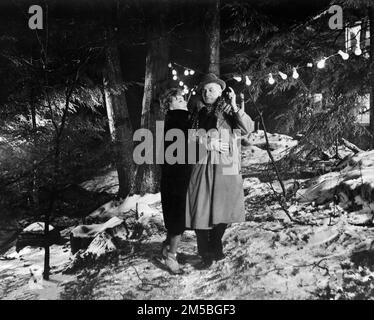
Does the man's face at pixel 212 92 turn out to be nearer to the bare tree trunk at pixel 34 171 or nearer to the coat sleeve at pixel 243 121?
the coat sleeve at pixel 243 121

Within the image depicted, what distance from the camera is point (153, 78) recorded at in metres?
4.68

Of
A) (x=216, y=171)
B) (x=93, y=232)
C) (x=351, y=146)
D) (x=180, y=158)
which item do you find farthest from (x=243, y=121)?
(x=351, y=146)

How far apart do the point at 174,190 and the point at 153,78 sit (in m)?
1.86

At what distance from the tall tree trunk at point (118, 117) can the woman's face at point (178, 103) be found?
998 millimetres

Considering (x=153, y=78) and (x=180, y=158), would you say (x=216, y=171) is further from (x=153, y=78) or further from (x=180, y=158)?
(x=153, y=78)

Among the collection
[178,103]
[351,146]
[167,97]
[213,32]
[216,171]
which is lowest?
[216,171]

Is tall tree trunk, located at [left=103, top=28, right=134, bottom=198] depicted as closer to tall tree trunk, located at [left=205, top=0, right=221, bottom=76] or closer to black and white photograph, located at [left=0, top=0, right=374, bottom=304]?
black and white photograph, located at [left=0, top=0, right=374, bottom=304]

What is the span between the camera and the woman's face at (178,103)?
3.82m

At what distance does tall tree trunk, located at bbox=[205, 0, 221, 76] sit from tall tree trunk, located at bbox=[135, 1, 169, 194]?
61cm

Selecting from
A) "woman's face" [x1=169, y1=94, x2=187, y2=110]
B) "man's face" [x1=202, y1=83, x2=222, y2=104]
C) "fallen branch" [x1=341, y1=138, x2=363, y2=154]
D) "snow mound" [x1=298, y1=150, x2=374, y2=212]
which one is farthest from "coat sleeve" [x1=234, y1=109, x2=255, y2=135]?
"fallen branch" [x1=341, y1=138, x2=363, y2=154]

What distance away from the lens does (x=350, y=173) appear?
4531mm

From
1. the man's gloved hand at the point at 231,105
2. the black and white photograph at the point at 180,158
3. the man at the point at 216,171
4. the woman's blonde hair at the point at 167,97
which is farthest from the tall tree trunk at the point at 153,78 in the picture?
the man's gloved hand at the point at 231,105
